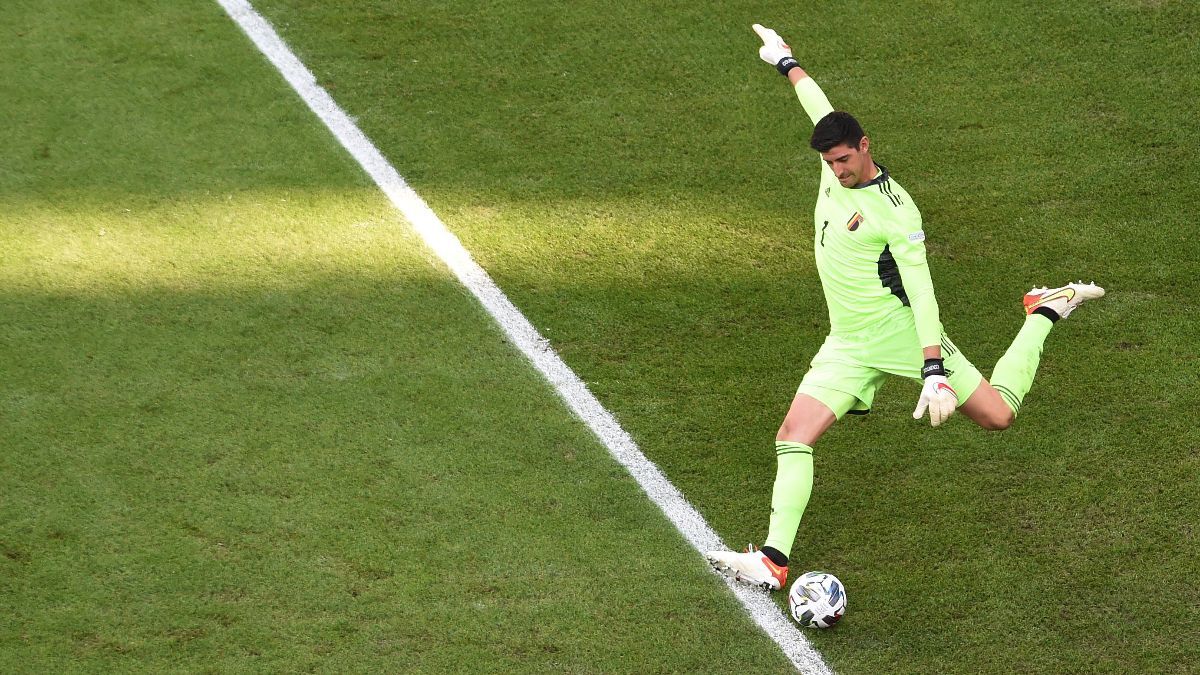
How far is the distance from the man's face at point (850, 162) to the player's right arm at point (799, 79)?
505 millimetres

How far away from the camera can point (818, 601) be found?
564cm

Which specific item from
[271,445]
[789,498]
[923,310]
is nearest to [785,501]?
[789,498]

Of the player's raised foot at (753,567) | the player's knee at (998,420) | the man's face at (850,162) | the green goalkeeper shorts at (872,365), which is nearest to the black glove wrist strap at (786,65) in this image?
the man's face at (850,162)

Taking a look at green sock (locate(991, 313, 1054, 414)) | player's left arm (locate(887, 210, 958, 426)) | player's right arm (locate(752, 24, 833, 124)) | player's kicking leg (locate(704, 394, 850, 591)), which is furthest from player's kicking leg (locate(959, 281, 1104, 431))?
player's right arm (locate(752, 24, 833, 124))

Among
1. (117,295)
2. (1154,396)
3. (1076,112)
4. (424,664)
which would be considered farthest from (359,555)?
(1076,112)

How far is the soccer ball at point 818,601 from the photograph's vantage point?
5637mm

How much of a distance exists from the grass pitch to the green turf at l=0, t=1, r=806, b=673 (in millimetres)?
21

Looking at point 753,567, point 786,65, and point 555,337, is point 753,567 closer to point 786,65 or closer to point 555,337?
point 555,337

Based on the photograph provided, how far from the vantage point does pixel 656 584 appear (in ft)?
19.5

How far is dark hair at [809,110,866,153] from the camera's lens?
5520 mm

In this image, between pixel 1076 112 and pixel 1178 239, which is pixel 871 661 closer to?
pixel 1178 239

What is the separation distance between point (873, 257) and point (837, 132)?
0.59 meters

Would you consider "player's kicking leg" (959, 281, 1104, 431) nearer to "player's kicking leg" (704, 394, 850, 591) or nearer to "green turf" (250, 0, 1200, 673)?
"green turf" (250, 0, 1200, 673)

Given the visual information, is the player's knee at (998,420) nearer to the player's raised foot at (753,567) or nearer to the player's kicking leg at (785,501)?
the player's kicking leg at (785,501)
